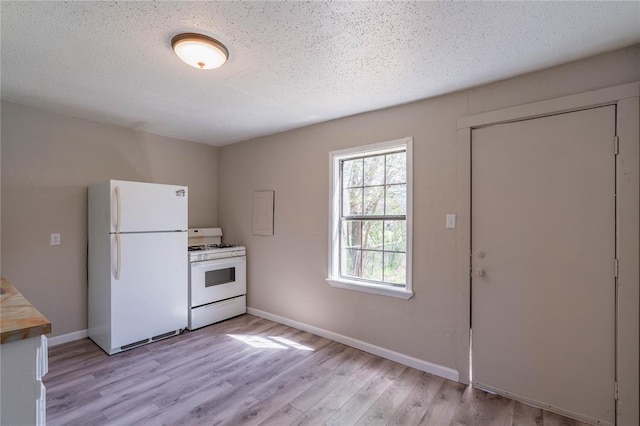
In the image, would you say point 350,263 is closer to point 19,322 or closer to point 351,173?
point 351,173

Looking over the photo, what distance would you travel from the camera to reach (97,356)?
2.84 m

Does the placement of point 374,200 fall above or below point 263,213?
above

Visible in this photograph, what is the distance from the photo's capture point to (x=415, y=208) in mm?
2709

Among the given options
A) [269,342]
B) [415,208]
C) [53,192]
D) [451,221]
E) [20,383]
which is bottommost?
[269,342]

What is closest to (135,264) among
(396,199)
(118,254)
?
(118,254)

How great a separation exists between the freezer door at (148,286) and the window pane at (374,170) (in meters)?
2.19

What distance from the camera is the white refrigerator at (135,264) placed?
288cm

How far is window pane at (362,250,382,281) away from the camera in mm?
3016

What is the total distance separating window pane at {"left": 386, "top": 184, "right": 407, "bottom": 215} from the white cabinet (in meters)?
2.59

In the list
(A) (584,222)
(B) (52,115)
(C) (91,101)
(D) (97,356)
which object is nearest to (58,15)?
(C) (91,101)

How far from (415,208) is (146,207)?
272cm

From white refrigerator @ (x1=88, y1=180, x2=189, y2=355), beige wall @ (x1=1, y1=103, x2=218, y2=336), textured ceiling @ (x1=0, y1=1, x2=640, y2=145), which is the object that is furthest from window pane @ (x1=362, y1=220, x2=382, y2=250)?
beige wall @ (x1=1, y1=103, x2=218, y2=336)

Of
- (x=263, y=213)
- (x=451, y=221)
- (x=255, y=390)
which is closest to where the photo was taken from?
(x=255, y=390)

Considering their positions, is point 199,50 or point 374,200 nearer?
point 199,50
